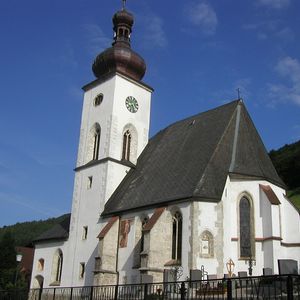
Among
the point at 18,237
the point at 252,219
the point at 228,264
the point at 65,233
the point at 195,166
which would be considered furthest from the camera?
the point at 18,237

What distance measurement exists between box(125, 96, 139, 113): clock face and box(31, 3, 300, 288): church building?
7cm

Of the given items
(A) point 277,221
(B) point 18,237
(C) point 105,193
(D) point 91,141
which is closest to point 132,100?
(D) point 91,141

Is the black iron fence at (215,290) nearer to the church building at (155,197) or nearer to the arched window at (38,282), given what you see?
the church building at (155,197)

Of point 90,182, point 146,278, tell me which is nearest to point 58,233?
point 90,182

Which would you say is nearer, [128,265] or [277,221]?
[277,221]

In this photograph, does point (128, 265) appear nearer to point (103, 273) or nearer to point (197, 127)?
point (103, 273)

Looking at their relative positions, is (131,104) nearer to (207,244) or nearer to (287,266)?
(207,244)

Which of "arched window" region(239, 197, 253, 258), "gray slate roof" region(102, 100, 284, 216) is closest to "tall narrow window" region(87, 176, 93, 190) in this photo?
"gray slate roof" region(102, 100, 284, 216)

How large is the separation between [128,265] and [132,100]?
12169 millimetres

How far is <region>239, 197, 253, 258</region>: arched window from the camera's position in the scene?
2178 centimetres

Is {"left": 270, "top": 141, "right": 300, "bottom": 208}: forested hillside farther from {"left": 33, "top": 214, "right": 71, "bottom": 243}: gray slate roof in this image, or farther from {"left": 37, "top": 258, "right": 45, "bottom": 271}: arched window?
{"left": 37, "top": 258, "right": 45, "bottom": 271}: arched window

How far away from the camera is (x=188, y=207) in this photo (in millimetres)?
21922

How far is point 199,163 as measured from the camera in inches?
945

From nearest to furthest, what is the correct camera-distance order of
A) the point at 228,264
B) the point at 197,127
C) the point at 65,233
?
1. the point at 228,264
2. the point at 197,127
3. the point at 65,233
